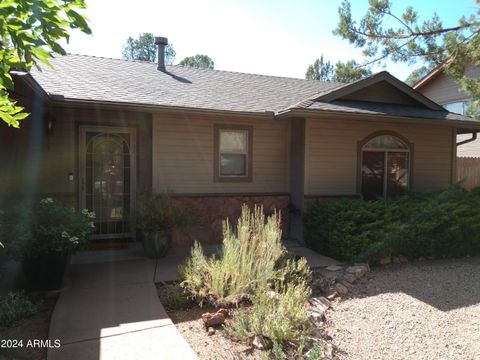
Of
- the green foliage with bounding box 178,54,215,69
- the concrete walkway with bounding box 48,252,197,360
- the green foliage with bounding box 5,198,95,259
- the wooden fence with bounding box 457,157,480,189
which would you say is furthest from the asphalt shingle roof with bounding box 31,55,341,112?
the green foliage with bounding box 178,54,215,69

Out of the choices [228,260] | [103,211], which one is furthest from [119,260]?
[228,260]

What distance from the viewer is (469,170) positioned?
12.6m

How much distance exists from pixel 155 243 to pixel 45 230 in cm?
201

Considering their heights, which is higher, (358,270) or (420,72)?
(420,72)

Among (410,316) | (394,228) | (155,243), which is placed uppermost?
(394,228)

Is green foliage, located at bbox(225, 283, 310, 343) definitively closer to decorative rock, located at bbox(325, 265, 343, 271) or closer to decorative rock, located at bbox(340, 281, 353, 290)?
decorative rock, located at bbox(340, 281, 353, 290)

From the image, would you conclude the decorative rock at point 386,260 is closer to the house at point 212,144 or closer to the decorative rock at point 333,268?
the decorative rock at point 333,268

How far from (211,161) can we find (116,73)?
10.2 feet

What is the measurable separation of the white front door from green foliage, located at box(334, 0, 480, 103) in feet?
22.6

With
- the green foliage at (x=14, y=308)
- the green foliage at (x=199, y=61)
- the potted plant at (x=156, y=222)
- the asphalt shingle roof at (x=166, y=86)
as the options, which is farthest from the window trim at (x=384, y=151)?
the green foliage at (x=199, y=61)

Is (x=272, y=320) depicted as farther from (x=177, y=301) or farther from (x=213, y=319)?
(x=177, y=301)

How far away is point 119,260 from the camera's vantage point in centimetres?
595

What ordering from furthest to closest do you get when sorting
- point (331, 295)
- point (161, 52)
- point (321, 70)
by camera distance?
point (321, 70) < point (161, 52) < point (331, 295)

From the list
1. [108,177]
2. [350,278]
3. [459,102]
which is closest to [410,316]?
[350,278]
